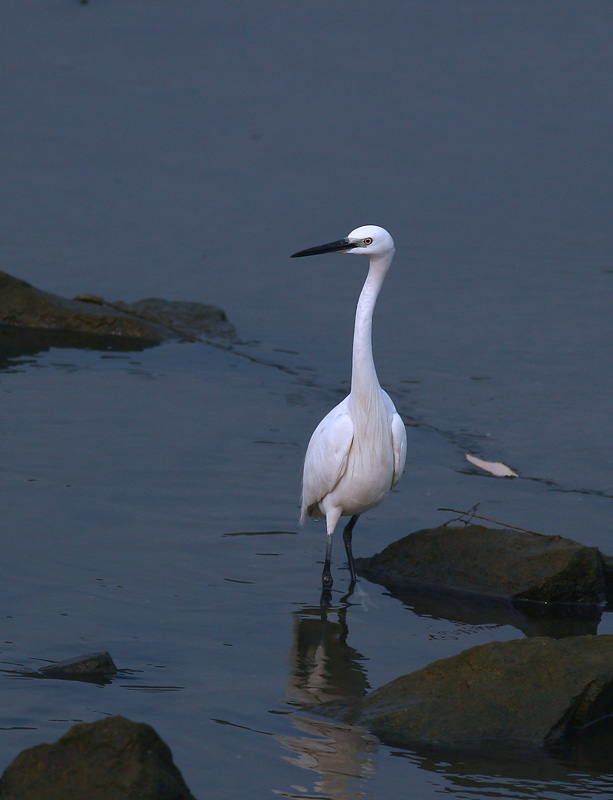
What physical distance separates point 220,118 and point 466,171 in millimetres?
3479

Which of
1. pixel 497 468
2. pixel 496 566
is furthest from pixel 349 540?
pixel 497 468

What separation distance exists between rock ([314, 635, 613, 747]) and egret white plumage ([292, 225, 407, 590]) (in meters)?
1.63

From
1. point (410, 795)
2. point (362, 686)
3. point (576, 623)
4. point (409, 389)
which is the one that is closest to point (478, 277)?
point (409, 389)

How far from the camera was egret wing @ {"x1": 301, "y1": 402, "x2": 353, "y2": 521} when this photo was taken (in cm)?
644

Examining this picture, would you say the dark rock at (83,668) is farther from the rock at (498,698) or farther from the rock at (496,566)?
the rock at (496,566)

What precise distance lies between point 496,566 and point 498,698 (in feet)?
5.58

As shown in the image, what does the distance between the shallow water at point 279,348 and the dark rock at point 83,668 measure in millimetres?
67

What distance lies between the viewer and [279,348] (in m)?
10.7

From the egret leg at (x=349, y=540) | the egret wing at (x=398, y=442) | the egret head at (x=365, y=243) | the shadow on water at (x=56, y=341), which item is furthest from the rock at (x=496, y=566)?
the shadow on water at (x=56, y=341)

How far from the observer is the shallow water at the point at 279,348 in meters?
5.17

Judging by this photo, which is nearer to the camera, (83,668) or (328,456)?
(83,668)

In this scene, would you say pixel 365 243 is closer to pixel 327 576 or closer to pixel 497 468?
pixel 327 576

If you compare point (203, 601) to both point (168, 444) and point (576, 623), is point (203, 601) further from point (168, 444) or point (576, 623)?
point (168, 444)

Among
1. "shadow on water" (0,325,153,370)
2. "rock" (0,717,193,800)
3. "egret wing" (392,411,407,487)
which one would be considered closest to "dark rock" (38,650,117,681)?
"rock" (0,717,193,800)
